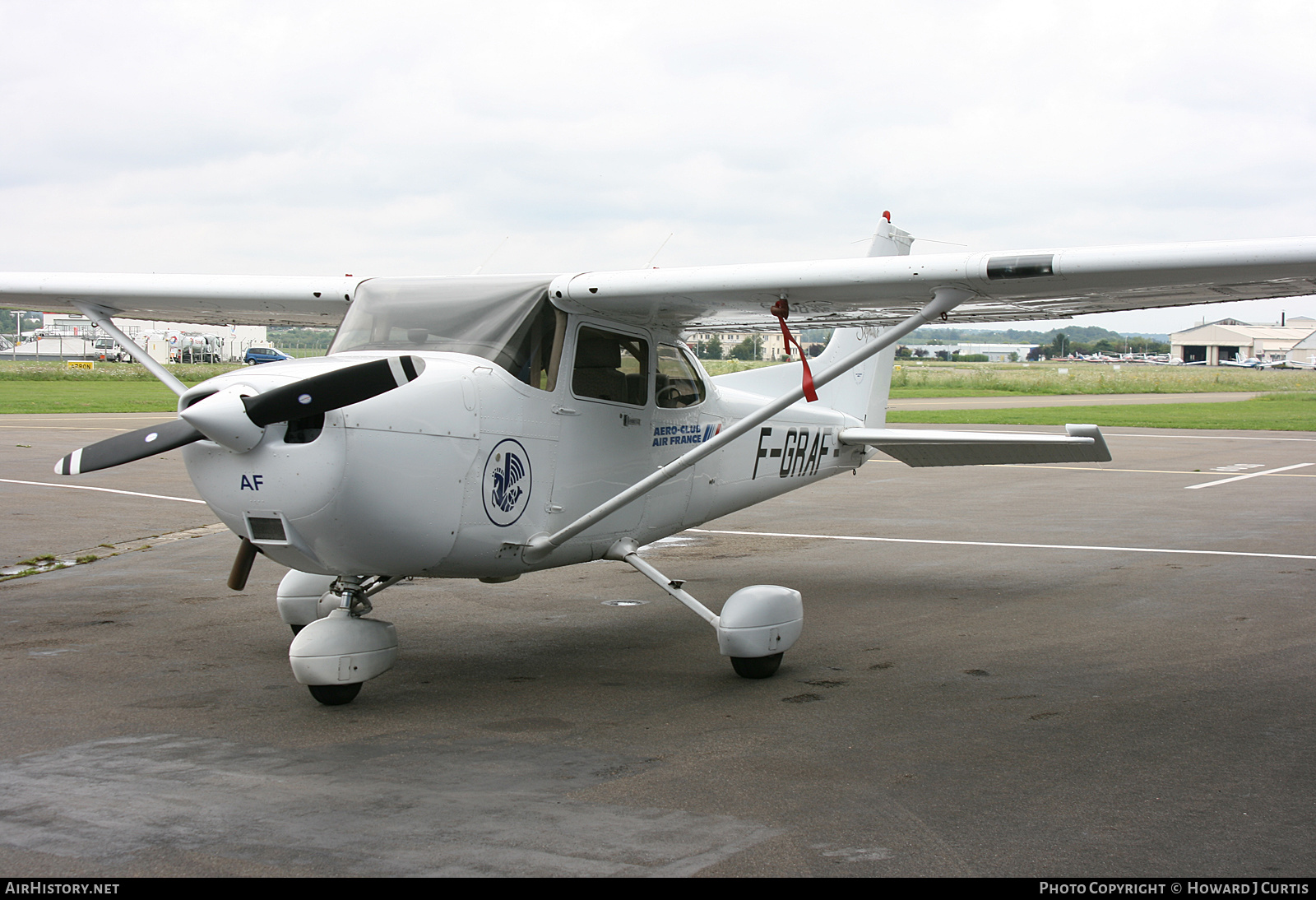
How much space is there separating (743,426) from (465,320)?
1733 mm

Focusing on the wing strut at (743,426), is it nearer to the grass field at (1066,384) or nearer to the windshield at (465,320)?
the windshield at (465,320)

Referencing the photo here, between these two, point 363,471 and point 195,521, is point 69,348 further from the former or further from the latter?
point 363,471

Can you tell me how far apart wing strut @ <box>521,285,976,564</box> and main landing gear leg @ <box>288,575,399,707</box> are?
3.17 feet

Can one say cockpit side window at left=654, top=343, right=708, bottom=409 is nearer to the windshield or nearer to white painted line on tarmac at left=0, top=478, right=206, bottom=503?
the windshield

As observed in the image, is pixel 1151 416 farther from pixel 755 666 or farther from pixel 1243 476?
pixel 755 666

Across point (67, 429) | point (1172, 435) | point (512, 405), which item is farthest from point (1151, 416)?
point (512, 405)

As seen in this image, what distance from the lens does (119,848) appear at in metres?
3.94

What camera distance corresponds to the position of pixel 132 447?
17.7 feet

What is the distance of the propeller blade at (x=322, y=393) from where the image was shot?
5.02 meters

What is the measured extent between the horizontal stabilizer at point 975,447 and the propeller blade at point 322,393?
5.43 metres

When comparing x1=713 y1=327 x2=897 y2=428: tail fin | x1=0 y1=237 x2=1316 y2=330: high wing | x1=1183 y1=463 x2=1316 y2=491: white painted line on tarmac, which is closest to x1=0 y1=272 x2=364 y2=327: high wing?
x1=0 y1=237 x2=1316 y2=330: high wing

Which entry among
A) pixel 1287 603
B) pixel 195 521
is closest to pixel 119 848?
pixel 1287 603

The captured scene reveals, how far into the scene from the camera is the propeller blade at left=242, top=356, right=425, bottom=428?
5023mm

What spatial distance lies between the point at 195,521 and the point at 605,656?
8.38 meters
